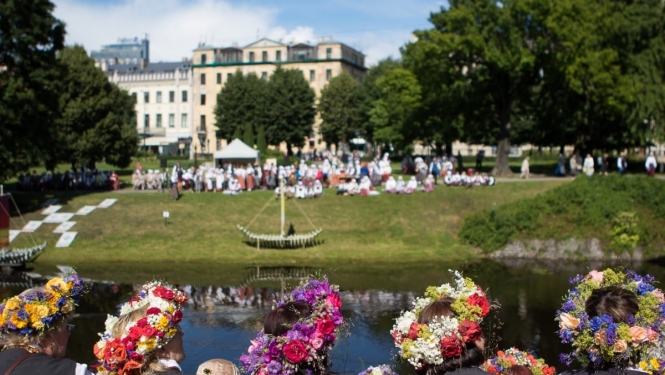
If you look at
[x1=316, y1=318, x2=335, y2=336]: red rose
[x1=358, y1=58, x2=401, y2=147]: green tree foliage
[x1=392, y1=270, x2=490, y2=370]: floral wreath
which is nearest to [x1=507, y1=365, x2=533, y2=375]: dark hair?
[x1=392, y1=270, x2=490, y2=370]: floral wreath

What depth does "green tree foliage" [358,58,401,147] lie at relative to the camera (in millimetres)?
85812

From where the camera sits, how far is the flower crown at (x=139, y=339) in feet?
18.7

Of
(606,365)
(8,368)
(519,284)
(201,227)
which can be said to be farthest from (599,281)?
(201,227)

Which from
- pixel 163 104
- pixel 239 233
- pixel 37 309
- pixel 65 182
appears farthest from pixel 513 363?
pixel 163 104

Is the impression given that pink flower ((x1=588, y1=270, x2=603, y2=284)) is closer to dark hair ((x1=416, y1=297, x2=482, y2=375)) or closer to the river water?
dark hair ((x1=416, y1=297, x2=482, y2=375))

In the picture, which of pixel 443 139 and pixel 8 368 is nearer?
pixel 8 368

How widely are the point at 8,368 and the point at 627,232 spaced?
94.0 ft

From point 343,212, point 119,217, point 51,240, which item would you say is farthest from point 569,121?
point 51,240

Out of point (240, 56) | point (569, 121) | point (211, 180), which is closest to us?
point (211, 180)

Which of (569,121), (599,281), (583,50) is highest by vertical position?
(583,50)

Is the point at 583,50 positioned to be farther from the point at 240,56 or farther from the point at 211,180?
the point at 240,56

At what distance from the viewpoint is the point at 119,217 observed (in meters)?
33.9

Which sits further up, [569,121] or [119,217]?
[569,121]

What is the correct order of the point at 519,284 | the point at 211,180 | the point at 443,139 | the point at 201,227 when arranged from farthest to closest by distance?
the point at 443,139, the point at 211,180, the point at 201,227, the point at 519,284
